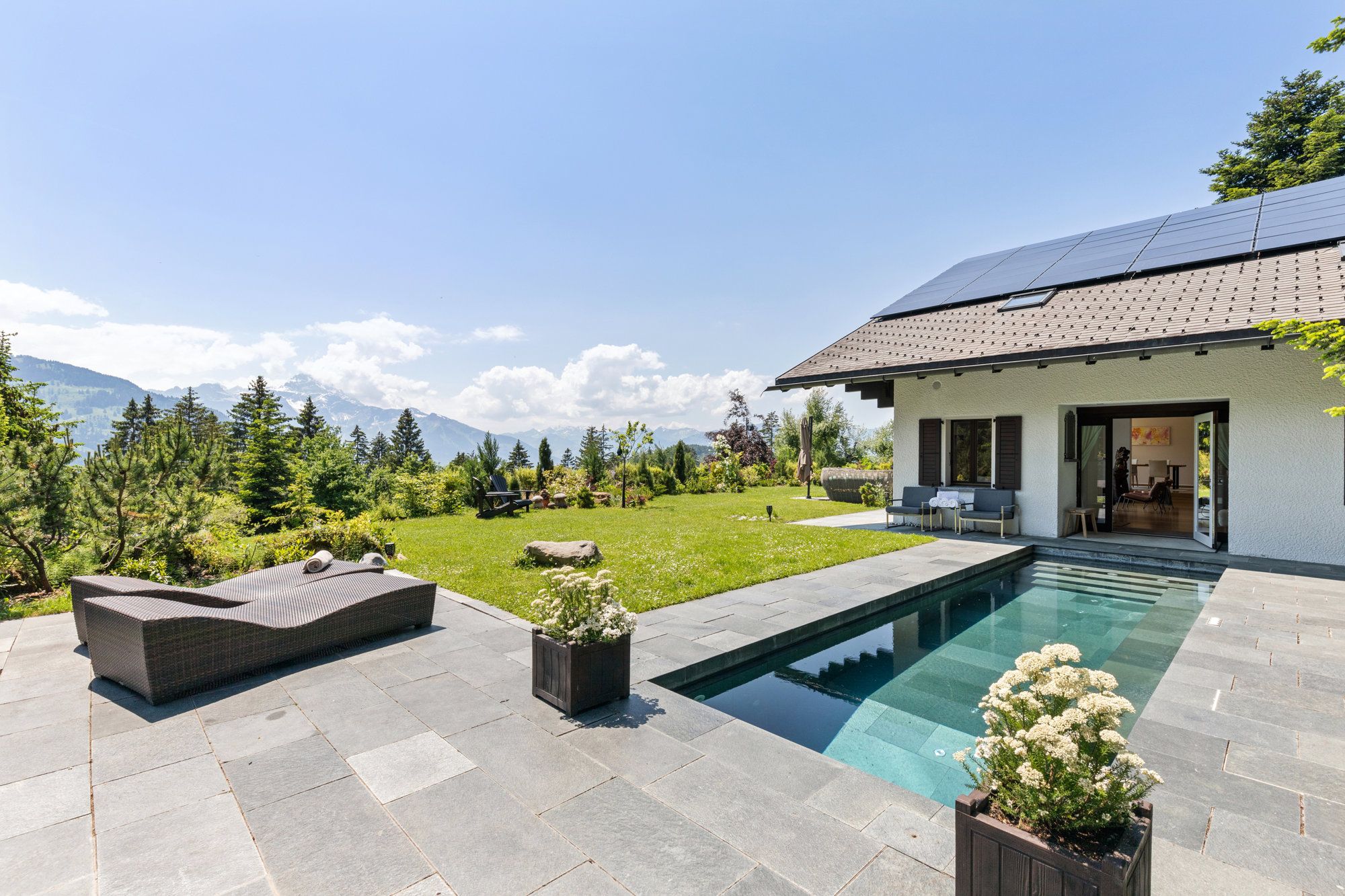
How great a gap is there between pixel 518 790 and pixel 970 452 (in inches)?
413

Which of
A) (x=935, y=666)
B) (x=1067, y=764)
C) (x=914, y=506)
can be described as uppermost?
(x=1067, y=764)

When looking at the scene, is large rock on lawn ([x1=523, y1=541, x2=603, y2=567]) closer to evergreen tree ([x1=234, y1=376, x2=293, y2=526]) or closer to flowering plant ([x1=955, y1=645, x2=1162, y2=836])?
evergreen tree ([x1=234, y1=376, x2=293, y2=526])

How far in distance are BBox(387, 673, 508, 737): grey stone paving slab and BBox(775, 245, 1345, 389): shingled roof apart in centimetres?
824

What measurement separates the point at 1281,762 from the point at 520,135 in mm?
11450

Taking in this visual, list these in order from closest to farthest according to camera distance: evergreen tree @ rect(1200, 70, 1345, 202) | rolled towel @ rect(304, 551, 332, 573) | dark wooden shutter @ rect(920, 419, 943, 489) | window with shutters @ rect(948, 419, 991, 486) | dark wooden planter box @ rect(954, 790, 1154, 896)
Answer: dark wooden planter box @ rect(954, 790, 1154, 896)
rolled towel @ rect(304, 551, 332, 573)
window with shutters @ rect(948, 419, 991, 486)
dark wooden shutter @ rect(920, 419, 943, 489)
evergreen tree @ rect(1200, 70, 1345, 202)

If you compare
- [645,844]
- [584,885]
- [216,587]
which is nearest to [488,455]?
[216,587]

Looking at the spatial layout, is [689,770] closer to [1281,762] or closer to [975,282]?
[1281,762]

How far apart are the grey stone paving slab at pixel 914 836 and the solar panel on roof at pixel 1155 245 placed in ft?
36.1

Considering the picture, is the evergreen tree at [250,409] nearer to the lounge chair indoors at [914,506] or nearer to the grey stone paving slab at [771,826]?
the grey stone paving slab at [771,826]

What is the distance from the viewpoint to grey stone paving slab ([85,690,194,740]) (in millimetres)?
2979

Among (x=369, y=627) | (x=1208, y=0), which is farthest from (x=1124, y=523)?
(x=369, y=627)

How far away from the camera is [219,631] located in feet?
11.4

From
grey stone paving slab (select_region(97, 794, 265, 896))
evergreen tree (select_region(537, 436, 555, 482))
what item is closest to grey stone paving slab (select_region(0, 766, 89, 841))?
grey stone paving slab (select_region(97, 794, 265, 896))

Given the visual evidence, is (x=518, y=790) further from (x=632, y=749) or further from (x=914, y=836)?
(x=914, y=836)
